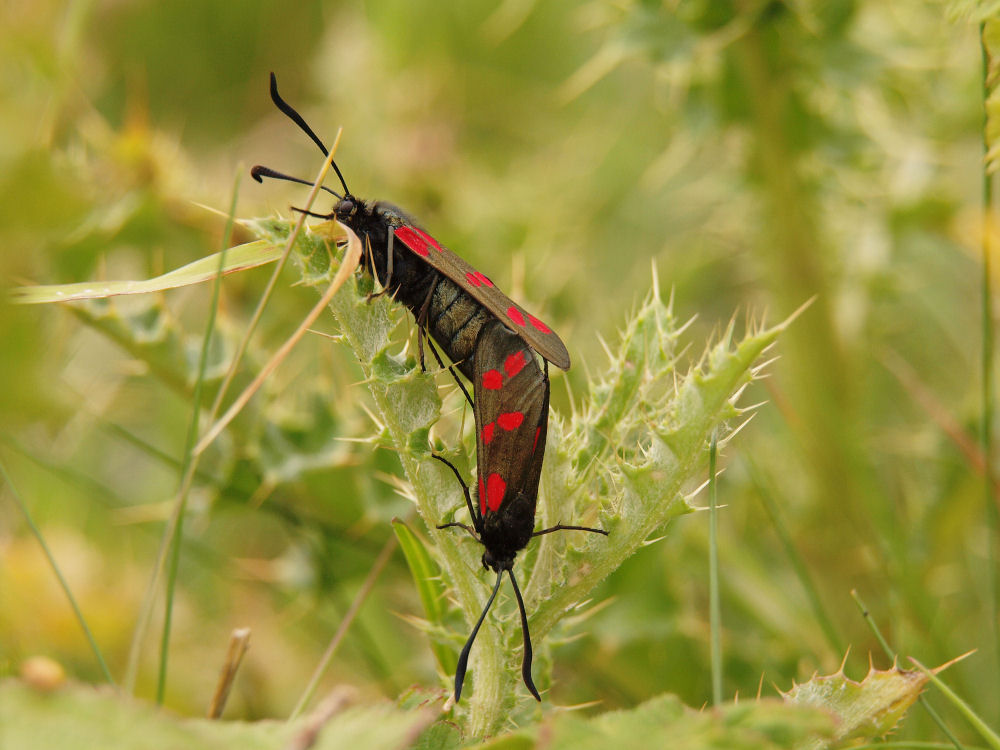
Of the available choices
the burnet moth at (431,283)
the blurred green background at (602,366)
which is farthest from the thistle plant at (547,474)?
the blurred green background at (602,366)

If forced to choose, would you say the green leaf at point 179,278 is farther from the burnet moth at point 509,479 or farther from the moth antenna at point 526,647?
the moth antenna at point 526,647

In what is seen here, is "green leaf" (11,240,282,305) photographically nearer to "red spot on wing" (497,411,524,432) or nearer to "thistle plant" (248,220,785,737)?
"thistle plant" (248,220,785,737)

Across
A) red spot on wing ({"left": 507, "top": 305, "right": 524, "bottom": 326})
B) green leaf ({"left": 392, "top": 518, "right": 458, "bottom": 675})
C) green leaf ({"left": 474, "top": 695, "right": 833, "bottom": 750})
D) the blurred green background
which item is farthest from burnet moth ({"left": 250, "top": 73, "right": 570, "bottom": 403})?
green leaf ({"left": 474, "top": 695, "right": 833, "bottom": 750})

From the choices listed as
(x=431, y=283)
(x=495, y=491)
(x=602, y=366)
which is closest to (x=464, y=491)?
(x=495, y=491)

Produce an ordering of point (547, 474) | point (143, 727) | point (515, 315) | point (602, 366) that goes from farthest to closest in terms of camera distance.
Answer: point (602, 366)
point (515, 315)
point (547, 474)
point (143, 727)

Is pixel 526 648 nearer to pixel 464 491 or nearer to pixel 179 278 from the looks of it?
pixel 464 491

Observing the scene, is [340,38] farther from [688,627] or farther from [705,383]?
[705,383]
